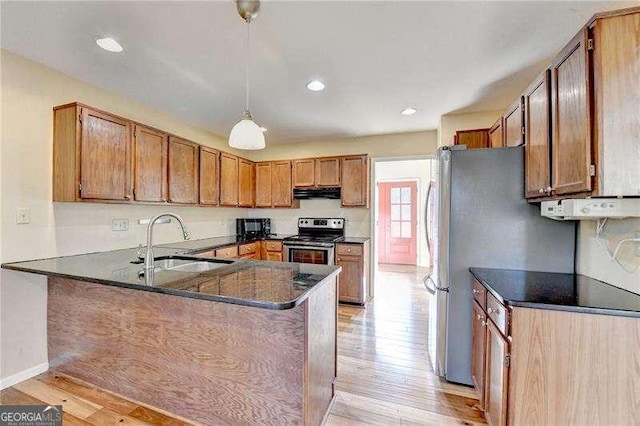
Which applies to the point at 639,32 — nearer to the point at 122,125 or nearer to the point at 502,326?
the point at 502,326

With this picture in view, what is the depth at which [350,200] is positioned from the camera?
4.26 meters

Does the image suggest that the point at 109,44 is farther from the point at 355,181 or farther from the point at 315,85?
the point at 355,181

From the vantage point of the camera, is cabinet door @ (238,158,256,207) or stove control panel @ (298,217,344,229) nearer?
cabinet door @ (238,158,256,207)

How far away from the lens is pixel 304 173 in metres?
4.50

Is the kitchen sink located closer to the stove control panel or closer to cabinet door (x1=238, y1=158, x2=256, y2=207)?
cabinet door (x1=238, y1=158, x2=256, y2=207)

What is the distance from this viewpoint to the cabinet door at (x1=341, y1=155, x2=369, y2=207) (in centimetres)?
419

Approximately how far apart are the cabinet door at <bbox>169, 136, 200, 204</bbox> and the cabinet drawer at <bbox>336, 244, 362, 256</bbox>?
203 cm

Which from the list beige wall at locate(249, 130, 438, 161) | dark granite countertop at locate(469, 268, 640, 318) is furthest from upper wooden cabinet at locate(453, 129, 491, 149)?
dark granite countertop at locate(469, 268, 640, 318)

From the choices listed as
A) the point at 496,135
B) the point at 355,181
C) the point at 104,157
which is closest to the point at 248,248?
the point at 355,181

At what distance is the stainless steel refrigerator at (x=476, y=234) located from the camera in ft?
6.50

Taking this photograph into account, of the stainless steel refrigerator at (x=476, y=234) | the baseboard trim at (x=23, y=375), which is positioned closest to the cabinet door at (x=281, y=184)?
the stainless steel refrigerator at (x=476, y=234)

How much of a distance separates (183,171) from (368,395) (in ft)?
9.87

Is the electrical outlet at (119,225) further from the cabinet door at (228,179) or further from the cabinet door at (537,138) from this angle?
the cabinet door at (537,138)

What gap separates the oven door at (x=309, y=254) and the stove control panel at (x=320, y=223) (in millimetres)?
642
